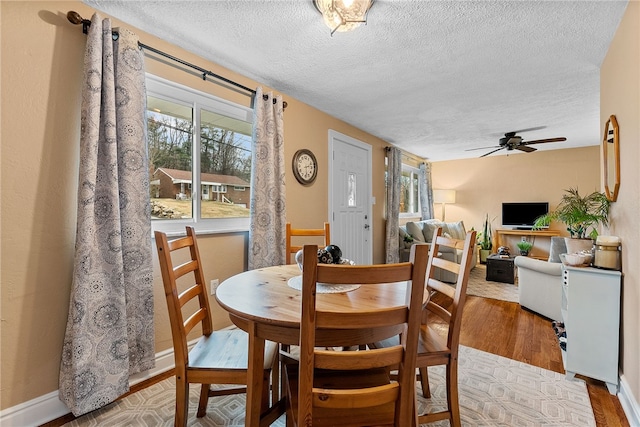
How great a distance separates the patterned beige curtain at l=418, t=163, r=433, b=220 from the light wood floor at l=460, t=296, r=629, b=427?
2998 millimetres

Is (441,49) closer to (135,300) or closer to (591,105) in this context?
(591,105)

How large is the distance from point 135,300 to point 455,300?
70.7 inches

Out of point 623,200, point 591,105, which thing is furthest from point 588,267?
point 591,105

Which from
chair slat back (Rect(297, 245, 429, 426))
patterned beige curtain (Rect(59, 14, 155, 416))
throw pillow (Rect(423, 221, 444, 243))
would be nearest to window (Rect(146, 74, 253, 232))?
patterned beige curtain (Rect(59, 14, 155, 416))

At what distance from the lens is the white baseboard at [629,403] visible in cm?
149

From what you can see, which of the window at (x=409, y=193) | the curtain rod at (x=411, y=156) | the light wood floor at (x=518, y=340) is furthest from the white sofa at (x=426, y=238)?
the curtain rod at (x=411, y=156)

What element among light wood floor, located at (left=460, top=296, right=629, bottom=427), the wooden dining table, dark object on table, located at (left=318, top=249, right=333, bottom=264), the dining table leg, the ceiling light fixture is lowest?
light wood floor, located at (left=460, top=296, right=629, bottom=427)

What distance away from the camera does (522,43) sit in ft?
6.61

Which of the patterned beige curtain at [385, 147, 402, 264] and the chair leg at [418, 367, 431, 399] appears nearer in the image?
the chair leg at [418, 367, 431, 399]

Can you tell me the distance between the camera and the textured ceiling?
5.59 feet

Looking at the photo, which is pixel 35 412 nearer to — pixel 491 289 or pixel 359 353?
pixel 359 353

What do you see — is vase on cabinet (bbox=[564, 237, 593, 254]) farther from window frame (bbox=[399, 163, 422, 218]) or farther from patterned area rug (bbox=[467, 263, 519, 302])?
window frame (bbox=[399, 163, 422, 218])

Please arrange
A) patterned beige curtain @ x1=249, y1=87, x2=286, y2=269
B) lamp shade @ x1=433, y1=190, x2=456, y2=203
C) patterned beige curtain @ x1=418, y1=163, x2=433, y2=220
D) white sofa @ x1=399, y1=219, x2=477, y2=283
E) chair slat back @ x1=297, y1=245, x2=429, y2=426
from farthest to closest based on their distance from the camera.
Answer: lamp shade @ x1=433, y1=190, x2=456, y2=203, patterned beige curtain @ x1=418, y1=163, x2=433, y2=220, white sofa @ x1=399, y1=219, x2=477, y2=283, patterned beige curtain @ x1=249, y1=87, x2=286, y2=269, chair slat back @ x1=297, y1=245, x2=429, y2=426

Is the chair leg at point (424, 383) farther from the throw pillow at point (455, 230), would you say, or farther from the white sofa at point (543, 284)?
the throw pillow at point (455, 230)
